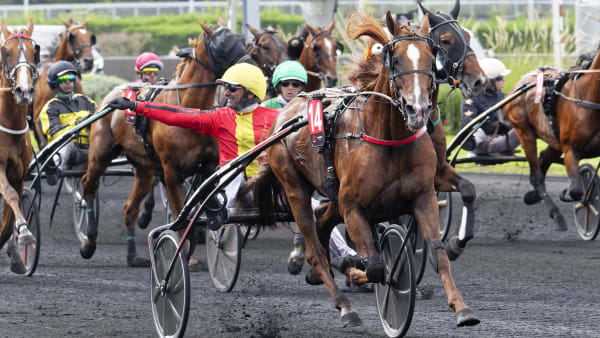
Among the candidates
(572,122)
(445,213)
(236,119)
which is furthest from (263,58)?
(236,119)

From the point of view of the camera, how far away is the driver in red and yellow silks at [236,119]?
7617 mm

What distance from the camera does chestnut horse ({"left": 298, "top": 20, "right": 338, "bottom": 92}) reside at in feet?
40.9

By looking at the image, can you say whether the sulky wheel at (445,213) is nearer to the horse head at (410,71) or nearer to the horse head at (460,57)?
the horse head at (460,57)

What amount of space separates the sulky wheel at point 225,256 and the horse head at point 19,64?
1.88 metres

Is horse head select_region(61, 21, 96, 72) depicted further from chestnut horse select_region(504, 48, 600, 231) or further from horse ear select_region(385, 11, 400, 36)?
horse ear select_region(385, 11, 400, 36)

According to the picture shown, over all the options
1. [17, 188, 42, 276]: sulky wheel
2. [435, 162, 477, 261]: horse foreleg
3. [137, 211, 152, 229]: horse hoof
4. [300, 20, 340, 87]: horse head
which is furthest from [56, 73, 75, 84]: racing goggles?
[435, 162, 477, 261]: horse foreleg

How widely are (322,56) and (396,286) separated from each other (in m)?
6.85

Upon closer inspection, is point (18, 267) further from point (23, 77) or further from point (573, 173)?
point (573, 173)

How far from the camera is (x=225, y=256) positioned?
27.4 feet

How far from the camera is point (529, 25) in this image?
21609mm

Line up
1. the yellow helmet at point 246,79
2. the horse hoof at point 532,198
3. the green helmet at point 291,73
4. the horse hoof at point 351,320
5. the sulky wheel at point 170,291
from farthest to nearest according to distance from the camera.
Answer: the horse hoof at point 532,198, the green helmet at point 291,73, the yellow helmet at point 246,79, the sulky wheel at point 170,291, the horse hoof at point 351,320

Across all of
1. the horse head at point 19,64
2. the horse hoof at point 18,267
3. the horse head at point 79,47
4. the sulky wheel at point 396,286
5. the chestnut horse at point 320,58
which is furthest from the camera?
the horse head at point 79,47

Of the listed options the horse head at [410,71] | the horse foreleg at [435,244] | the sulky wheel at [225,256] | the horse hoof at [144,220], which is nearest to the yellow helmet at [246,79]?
the sulky wheel at [225,256]

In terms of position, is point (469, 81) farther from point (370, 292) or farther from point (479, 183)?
point (479, 183)
